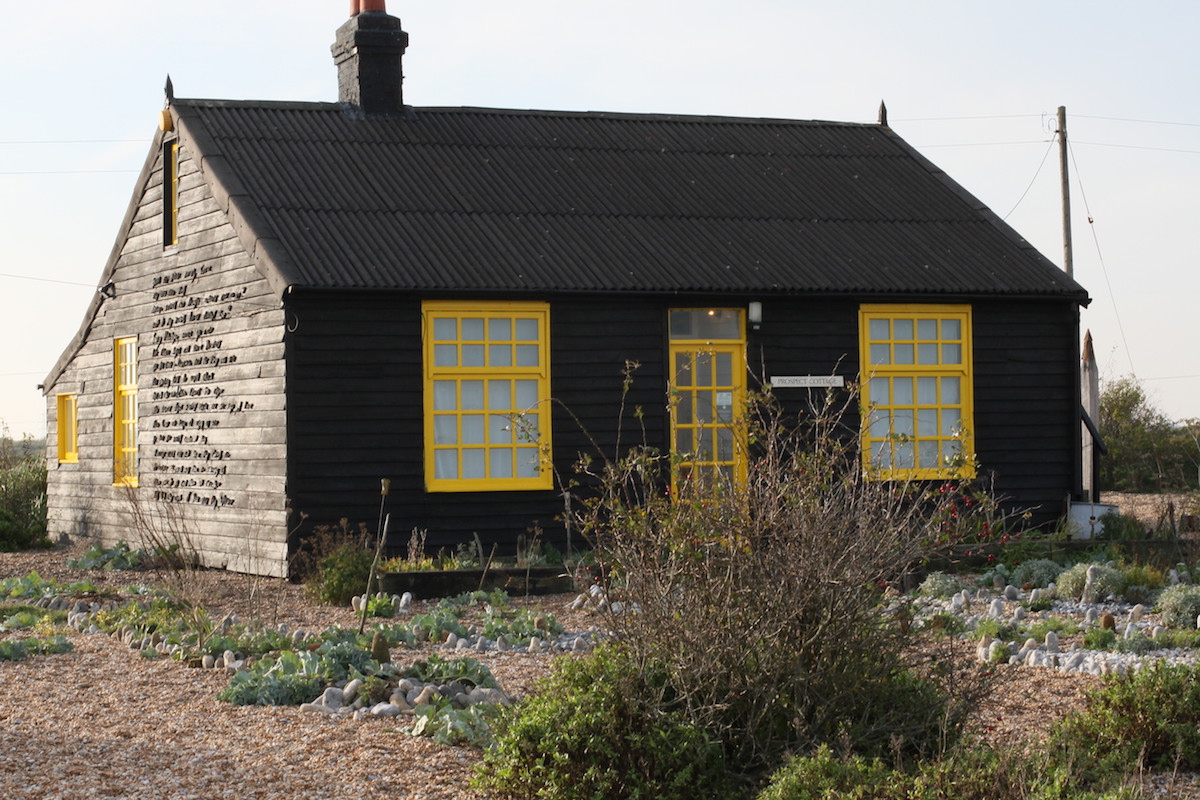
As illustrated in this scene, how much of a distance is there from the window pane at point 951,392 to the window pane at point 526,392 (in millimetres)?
4464

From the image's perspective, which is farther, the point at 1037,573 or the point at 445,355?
the point at 445,355

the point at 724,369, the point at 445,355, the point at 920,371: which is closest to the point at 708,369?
the point at 724,369

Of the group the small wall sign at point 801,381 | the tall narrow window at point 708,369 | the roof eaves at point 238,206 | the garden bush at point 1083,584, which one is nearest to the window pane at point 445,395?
the roof eaves at point 238,206

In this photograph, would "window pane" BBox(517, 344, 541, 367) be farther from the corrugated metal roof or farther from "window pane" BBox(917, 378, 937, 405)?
"window pane" BBox(917, 378, 937, 405)

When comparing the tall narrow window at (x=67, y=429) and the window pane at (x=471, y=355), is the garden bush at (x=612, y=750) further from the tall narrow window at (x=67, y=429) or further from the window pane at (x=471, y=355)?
the tall narrow window at (x=67, y=429)

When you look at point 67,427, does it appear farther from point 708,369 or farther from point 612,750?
point 612,750

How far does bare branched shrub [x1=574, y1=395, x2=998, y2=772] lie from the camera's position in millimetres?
5445

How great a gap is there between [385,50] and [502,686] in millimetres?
10789

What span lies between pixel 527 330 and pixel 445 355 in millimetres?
832

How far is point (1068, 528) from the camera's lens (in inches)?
601

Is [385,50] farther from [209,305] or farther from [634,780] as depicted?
[634,780]

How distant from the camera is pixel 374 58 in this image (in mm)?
16797

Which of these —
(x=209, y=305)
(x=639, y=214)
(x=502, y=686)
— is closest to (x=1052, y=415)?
(x=639, y=214)

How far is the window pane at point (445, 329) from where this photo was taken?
1397 centimetres
